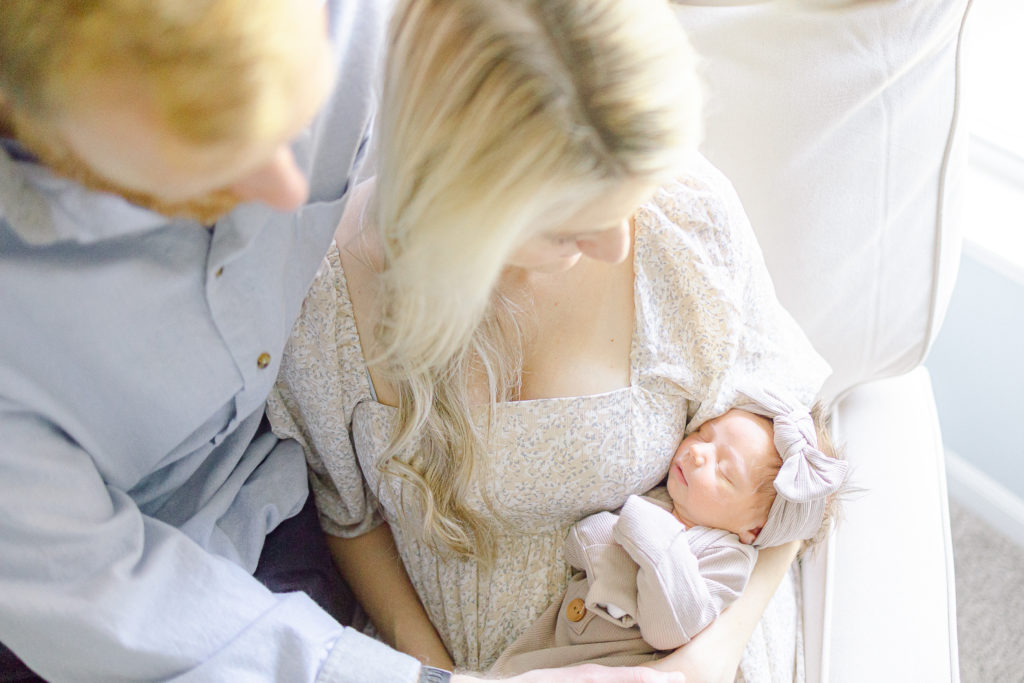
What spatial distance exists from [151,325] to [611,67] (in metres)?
0.48

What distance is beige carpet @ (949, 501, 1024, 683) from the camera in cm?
167

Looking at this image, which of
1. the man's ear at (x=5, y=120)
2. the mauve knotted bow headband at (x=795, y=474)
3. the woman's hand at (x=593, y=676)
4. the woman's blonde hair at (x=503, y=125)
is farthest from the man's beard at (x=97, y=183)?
the mauve knotted bow headband at (x=795, y=474)

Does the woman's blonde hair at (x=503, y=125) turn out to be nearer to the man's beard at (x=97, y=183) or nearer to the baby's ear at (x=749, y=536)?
the man's beard at (x=97, y=183)

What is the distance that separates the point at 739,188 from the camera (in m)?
1.17

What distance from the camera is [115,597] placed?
0.76 meters

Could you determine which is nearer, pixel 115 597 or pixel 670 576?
pixel 115 597

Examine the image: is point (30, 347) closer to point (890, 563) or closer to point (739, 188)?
point (739, 188)

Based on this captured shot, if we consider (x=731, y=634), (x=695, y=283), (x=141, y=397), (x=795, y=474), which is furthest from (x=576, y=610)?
(x=141, y=397)

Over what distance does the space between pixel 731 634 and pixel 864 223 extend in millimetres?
590

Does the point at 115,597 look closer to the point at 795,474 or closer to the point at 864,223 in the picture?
the point at 795,474

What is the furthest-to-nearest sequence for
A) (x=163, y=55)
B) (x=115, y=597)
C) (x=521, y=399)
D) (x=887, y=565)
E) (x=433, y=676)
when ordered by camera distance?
1. (x=887, y=565)
2. (x=521, y=399)
3. (x=433, y=676)
4. (x=115, y=597)
5. (x=163, y=55)

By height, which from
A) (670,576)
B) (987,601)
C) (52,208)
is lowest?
(987,601)

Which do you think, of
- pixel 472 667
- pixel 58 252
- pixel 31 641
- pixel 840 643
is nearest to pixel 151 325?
pixel 58 252

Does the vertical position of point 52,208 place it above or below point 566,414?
above
